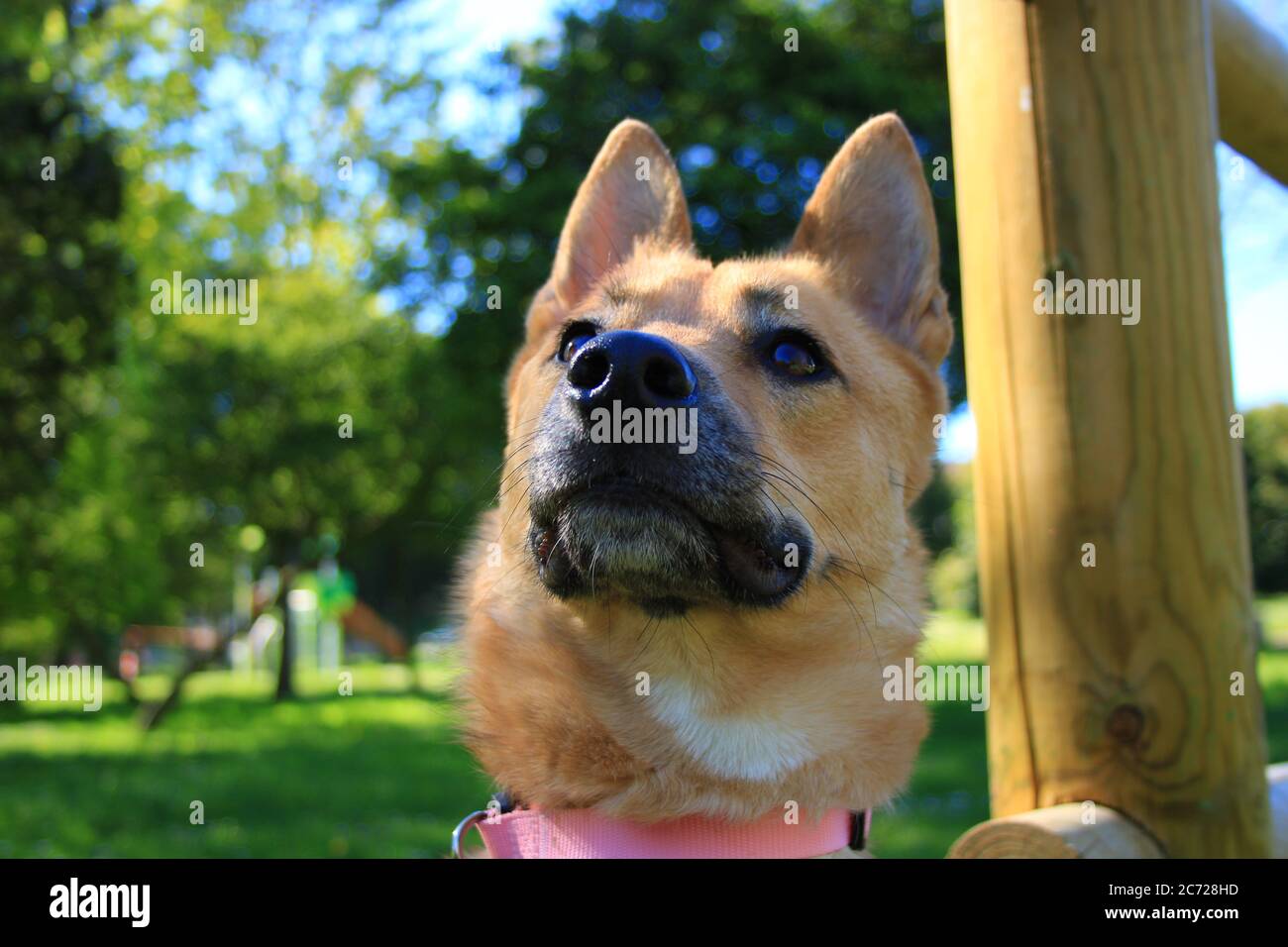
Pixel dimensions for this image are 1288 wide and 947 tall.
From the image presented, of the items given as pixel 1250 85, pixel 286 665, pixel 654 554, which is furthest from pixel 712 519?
pixel 286 665

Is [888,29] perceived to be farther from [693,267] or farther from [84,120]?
[693,267]

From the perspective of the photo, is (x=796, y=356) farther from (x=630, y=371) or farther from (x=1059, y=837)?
(x=1059, y=837)

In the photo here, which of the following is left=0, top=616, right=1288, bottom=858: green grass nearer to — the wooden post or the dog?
the dog

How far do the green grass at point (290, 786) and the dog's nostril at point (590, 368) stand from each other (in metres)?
0.95

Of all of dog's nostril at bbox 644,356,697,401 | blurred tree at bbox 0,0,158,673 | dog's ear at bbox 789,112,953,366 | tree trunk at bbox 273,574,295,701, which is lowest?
tree trunk at bbox 273,574,295,701

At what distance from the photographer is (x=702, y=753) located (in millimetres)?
2262

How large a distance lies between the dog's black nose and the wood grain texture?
1.05m

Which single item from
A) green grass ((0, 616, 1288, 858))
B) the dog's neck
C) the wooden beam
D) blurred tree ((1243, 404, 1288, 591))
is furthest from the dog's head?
blurred tree ((1243, 404, 1288, 591))

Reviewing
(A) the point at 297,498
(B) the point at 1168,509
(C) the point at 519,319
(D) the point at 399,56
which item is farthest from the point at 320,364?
(B) the point at 1168,509

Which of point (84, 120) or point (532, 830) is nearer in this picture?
point (532, 830)

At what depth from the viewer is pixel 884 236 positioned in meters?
3.01

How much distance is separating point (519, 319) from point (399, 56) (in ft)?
27.2

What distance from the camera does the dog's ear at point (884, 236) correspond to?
9.14 feet

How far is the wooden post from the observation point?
2.16 m
